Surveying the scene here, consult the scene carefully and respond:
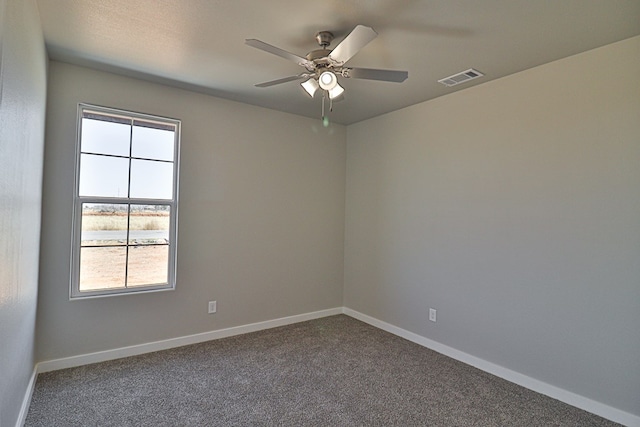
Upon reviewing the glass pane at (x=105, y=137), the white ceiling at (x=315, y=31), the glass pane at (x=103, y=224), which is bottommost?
the glass pane at (x=103, y=224)

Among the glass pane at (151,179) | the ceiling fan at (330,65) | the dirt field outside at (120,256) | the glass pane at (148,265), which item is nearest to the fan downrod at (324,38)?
the ceiling fan at (330,65)

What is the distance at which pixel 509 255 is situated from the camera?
2.92 meters

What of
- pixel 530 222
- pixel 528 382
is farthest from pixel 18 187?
pixel 528 382

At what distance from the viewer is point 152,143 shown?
11.0 feet

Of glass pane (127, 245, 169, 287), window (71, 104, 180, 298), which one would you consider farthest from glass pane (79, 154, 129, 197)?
glass pane (127, 245, 169, 287)

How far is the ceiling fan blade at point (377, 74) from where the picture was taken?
2.17m

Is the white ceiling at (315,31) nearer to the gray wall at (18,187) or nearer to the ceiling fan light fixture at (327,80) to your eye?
the ceiling fan light fixture at (327,80)

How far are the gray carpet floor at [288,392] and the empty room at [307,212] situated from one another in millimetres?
23

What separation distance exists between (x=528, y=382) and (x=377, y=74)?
8.88ft

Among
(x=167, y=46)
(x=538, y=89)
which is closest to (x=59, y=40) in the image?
(x=167, y=46)

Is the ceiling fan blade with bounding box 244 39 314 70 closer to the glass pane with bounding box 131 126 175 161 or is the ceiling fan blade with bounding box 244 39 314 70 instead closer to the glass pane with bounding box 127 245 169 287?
the glass pane with bounding box 131 126 175 161

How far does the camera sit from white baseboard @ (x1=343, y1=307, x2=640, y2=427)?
2.30 meters

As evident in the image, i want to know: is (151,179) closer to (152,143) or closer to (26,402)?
(152,143)

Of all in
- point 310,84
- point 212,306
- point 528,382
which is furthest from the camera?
point 212,306
